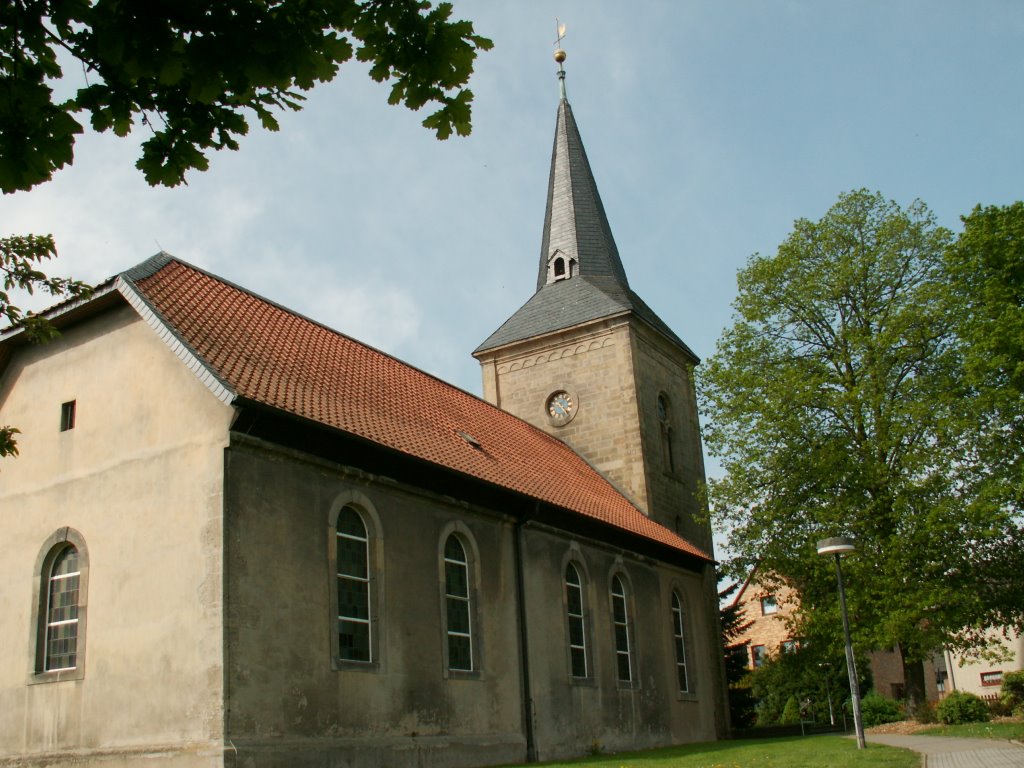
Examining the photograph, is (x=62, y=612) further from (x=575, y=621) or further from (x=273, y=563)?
(x=575, y=621)

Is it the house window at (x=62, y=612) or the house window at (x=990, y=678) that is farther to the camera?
the house window at (x=990, y=678)

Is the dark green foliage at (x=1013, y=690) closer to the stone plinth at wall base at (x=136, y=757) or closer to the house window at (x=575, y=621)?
the house window at (x=575, y=621)

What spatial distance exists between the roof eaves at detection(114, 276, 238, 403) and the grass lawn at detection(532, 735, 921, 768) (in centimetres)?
799

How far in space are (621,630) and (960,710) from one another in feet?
32.0

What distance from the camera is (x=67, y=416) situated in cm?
1631

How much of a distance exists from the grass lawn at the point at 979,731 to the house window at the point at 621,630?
682cm

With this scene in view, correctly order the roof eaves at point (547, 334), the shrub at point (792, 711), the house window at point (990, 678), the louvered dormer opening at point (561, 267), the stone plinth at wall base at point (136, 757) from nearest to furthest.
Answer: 1. the stone plinth at wall base at point (136, 757)
2. the roof eaves at point (547, 334)
3. the louvered dormer opening at point (561, 267)
4. the shrub at point (792, 711)
5. the house window at point (990, 678)

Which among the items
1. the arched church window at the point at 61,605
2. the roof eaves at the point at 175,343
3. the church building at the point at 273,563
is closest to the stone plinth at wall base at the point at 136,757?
the church building at the point at 273,563

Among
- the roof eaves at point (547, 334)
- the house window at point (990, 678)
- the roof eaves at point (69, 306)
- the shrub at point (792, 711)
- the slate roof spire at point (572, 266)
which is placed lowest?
the shrub at point (792, 711)

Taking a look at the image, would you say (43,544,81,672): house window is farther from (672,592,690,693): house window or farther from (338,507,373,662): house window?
(672,592,690,693): house window

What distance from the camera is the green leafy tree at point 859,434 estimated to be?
74.0 feet

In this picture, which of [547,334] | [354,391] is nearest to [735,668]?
[547,334]

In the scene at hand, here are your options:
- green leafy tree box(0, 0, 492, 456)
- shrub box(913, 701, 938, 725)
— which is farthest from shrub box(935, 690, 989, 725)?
green leafy tree box(0, 0, 492, 456)

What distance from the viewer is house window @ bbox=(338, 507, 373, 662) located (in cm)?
1501
